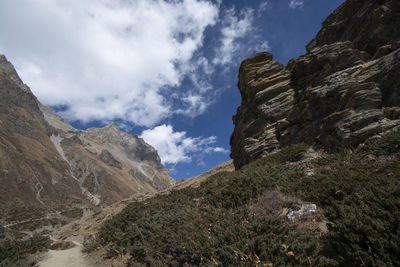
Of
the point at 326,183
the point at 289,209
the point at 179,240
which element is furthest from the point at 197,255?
the point at 326,183

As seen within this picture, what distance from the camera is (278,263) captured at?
3.94m

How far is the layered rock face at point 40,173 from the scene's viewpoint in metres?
57.5

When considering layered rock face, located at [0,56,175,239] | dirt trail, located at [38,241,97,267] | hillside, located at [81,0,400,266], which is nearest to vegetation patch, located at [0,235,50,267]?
dirt trail, located at [38,241,97,267]

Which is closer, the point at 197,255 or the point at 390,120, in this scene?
the point at 197,255

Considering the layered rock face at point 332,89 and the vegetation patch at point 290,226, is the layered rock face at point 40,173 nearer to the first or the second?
the vegetation patch at point 290,226

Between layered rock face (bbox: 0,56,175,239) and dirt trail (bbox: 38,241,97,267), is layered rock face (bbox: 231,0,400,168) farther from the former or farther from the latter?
layered rock face (bbox: 0,56,175,239)

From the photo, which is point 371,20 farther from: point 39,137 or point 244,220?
point 39,137

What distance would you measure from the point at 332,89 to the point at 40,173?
115 m

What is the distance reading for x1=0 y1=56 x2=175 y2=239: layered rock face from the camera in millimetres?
57544

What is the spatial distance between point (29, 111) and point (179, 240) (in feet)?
564

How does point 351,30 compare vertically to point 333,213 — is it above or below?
above

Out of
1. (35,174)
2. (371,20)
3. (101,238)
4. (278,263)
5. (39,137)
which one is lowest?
(278,263)

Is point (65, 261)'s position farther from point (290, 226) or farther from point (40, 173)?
point (40, 173)

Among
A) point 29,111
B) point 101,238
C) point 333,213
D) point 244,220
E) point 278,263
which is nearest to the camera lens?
point 278,263
